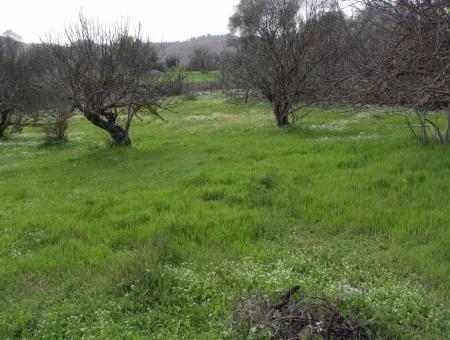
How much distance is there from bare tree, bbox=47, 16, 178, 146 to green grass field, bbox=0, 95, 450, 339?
196 inches

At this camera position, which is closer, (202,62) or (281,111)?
(281,111)

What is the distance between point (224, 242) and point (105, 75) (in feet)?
40.4

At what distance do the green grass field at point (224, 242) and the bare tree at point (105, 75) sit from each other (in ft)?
16.4

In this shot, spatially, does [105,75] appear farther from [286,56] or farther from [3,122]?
[3,122]

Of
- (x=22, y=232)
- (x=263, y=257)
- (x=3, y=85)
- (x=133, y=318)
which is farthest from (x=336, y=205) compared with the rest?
(x=3, y=85)

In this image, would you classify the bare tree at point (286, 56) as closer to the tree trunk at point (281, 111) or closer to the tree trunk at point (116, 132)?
the tree trunk at point (281, 111)

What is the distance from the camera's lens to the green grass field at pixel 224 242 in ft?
15.1

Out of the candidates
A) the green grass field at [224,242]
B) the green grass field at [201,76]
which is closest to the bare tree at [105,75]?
the green grass field at [224,242]

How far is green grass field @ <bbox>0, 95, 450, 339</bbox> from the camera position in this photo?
15.1 feet

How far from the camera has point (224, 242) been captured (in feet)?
21.4

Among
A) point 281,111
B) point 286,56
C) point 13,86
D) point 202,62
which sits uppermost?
point 202,62

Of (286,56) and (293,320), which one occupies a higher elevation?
(286,56)

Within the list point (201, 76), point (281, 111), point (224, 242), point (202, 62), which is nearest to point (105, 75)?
point (281, 111)

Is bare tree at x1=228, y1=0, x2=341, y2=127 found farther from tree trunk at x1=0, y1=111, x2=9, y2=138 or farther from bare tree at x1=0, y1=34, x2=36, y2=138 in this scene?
tree trunk at x1=0, y1=111, x2=9, y2=138
